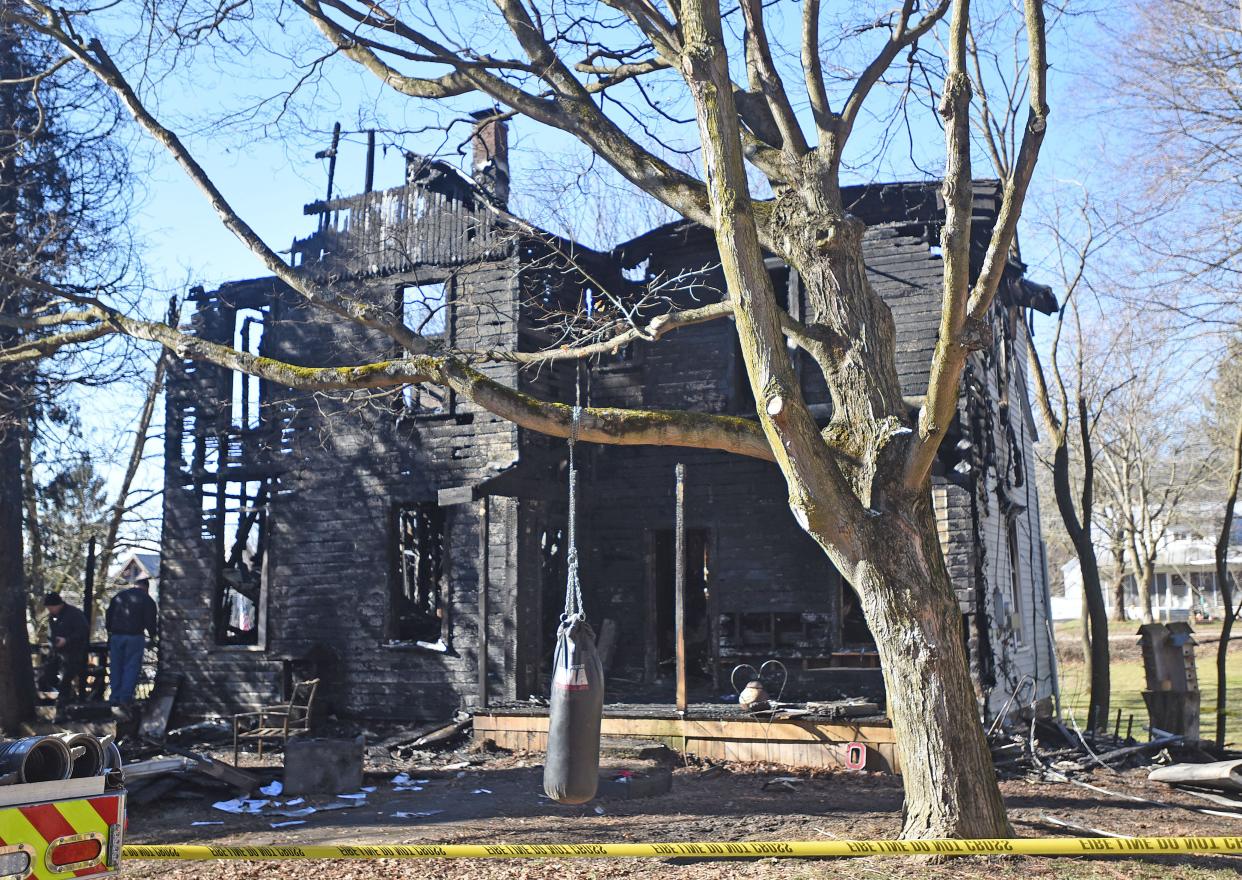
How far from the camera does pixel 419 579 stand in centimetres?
1889

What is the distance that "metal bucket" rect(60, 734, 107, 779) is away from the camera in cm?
496

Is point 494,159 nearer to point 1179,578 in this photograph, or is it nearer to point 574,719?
point 574,719

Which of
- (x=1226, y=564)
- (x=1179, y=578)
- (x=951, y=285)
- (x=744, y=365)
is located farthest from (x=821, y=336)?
(x=1179, y=578)

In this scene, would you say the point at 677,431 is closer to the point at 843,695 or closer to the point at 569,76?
the point at 569,76

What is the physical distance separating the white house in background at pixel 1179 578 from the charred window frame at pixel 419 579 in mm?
40970

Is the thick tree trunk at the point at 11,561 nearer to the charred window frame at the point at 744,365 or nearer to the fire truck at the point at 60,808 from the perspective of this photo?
the charred window frame at the point at 744,365

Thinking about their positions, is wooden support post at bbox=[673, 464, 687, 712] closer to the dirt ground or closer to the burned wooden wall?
the dirt ground

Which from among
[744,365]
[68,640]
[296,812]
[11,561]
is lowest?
[296,812]

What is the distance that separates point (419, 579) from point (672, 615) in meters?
4.21

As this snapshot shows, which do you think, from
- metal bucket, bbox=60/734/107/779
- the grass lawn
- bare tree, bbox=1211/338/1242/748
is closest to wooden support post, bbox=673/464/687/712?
bare tree, bbox=1211/338/1242/748

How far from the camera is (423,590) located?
62.3ft

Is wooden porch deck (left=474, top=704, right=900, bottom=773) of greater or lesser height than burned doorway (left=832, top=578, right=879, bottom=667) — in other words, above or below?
below

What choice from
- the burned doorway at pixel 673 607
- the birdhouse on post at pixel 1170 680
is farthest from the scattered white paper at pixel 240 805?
the birdhouse on post at pixel 1170 680

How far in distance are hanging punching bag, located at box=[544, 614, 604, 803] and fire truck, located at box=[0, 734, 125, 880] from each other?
9.00 ft
